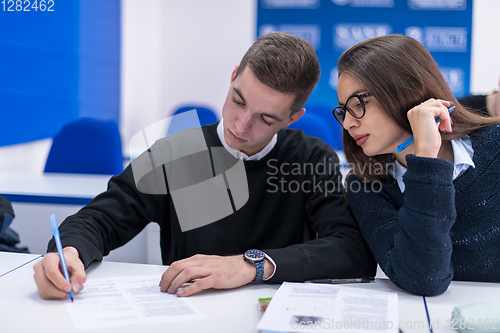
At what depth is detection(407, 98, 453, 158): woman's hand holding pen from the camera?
942 millimetres

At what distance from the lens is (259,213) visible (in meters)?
1.33

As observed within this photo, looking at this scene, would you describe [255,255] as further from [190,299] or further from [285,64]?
[285,64]

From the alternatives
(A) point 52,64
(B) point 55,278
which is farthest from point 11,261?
(A) point 52,64

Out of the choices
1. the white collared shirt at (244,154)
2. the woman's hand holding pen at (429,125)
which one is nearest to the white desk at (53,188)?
the white collared shirt at (244,154)

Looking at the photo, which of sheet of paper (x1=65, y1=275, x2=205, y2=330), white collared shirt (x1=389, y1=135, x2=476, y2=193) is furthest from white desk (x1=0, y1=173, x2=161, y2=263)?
white collared shirt (x1=389, y1=135, x2=476, y2=193)

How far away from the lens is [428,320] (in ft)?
2.58

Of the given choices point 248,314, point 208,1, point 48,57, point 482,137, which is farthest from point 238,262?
point 208,1

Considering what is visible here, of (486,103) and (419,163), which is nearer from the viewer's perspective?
(419,163)

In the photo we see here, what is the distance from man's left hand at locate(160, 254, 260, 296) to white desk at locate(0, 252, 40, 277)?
0.41 meters

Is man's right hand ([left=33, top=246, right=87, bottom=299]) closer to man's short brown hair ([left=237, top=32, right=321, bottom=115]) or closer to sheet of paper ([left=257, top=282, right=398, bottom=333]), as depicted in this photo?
sheet of paper ([left=257, top=282, right=398, bottom=333])

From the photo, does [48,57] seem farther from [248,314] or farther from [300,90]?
[248,314]

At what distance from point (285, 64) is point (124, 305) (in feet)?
2.47

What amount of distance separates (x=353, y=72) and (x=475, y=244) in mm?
518

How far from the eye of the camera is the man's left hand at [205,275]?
88cm
